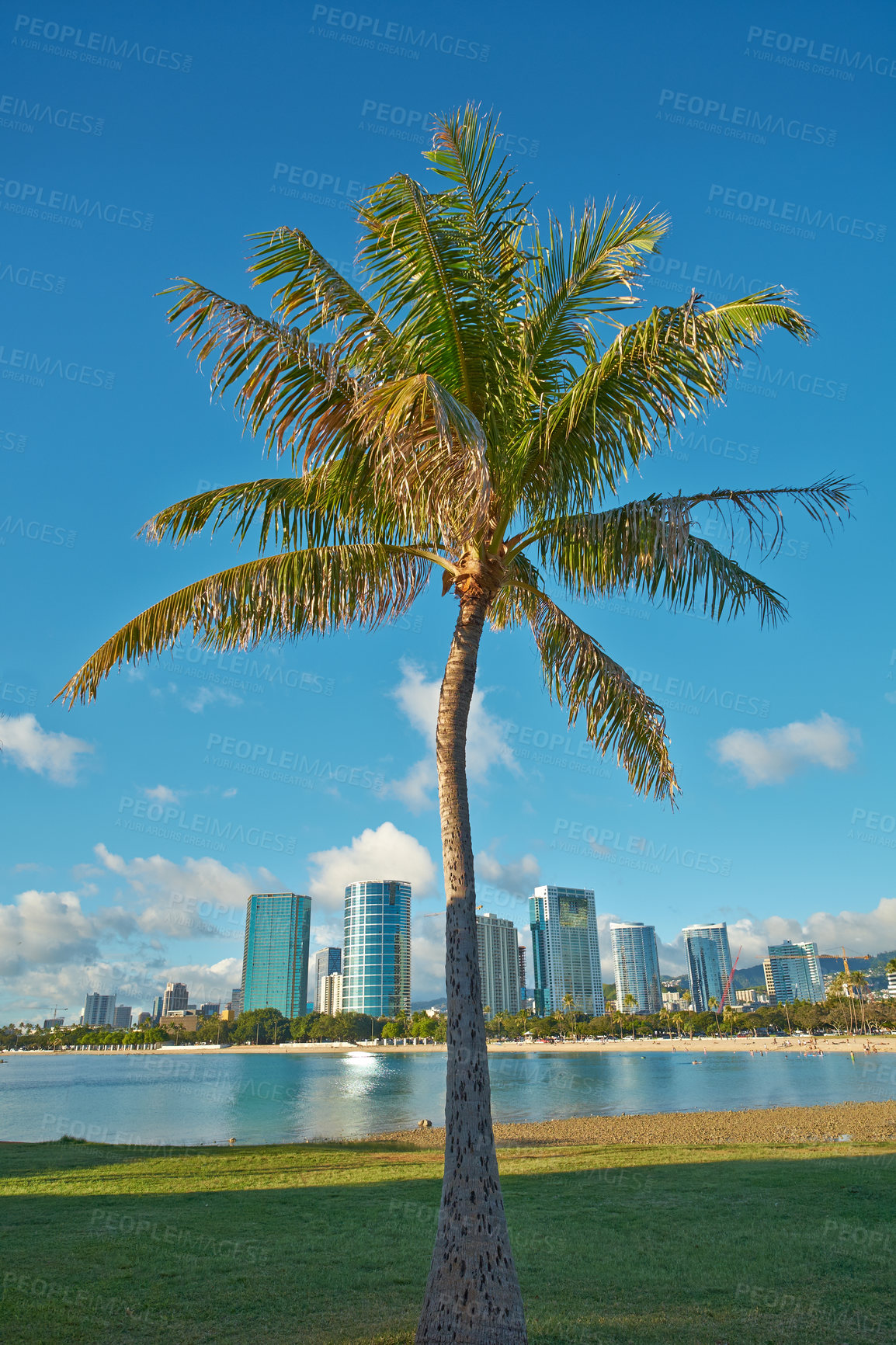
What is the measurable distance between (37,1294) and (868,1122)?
75.6 ft

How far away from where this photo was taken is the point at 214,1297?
640cm

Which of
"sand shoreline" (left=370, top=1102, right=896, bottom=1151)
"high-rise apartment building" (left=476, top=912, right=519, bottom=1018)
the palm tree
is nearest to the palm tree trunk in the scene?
Answer: the palm tree

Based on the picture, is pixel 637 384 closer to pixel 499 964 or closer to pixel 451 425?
pixel 451 425

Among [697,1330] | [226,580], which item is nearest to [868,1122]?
[697,1330]

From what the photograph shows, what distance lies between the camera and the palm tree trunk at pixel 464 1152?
15.8ft

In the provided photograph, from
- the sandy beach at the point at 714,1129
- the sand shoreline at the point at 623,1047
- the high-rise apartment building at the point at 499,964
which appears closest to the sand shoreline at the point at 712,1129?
the sandy beach at the point at 714,1129

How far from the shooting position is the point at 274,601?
7.16 meters

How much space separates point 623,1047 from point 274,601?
124017mm

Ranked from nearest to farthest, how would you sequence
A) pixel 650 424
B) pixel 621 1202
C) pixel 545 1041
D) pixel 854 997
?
1. pixel 650 424
2. pixel 621 1202
3. pixel 854 997
4. pixel 545 1041

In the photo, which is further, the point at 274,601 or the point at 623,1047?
the point at 623,1047

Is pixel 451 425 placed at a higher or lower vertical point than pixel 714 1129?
higher

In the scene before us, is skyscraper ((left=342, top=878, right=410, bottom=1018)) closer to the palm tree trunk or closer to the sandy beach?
the sandy beach

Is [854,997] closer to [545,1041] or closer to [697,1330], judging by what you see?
[545,1041]

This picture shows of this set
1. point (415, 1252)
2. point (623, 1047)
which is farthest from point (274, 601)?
point (623, 1047)
